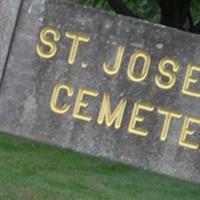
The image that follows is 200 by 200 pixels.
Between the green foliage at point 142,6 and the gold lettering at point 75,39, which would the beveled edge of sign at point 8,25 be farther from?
the green foliage at point 142,6

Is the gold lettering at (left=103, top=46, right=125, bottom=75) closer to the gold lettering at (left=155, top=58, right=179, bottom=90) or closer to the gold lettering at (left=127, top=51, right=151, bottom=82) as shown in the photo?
the gold lettering at (left=127, top=51, right=151, bottom=82)

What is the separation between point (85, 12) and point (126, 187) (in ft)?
9.10

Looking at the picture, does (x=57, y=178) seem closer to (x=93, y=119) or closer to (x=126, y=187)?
(x=126, y=187)

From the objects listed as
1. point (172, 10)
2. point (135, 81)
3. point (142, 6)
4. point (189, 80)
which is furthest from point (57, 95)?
point (142, 6)

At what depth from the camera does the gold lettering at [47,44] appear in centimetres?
506

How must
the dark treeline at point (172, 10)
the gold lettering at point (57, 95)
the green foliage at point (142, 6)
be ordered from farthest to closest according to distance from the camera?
the green foliage at point (142, 6)
the dark treeline at point (172, 10)
the gold lettering at point (57, 95)

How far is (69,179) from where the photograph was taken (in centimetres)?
759

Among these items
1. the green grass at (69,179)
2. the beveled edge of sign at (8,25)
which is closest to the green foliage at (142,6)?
the green grass at (69,179)

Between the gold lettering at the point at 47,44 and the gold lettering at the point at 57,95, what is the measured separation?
165mm

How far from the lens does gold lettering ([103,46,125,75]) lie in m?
5.02

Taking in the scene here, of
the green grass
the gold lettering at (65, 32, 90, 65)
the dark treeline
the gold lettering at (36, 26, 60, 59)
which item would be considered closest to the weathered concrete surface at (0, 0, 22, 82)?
the gold lettering at (36, 26, 60, 59)

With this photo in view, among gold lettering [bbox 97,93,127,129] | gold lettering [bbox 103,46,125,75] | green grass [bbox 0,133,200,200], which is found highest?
gold lettering [bbox 103,46,125,75]

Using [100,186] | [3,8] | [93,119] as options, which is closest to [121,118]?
[93,119]

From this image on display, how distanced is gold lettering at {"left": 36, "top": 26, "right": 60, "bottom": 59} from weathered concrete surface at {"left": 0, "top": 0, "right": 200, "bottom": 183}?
27 mm
